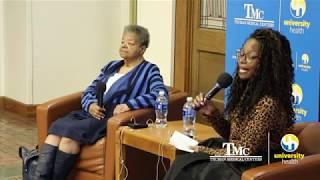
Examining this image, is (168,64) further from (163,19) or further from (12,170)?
(12,170)

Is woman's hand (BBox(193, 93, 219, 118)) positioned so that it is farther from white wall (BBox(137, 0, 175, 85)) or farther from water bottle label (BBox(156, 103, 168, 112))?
white wall (BBox(137, 0, 175, 85))

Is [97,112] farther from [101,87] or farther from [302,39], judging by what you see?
[302,39]

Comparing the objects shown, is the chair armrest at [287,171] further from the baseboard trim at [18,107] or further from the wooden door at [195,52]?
the baseboard trim at [18,107]

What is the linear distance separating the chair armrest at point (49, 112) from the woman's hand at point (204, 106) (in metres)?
1.31

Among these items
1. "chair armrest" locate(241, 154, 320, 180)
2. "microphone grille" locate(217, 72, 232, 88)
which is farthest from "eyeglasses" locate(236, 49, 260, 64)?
"chair armrest" locate(241, 154, 320, 180)

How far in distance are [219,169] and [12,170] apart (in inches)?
87.8

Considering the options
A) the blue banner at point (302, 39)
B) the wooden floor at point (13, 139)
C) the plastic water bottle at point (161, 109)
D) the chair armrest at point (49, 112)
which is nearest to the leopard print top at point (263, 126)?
the plastic water bottle at point (161, 109)

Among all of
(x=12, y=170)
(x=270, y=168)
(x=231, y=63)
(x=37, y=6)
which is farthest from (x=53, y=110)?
(x=37, y=6)

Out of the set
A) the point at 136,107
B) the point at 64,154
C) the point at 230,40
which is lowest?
the point at 64,154

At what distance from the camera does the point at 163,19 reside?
5.77 metres

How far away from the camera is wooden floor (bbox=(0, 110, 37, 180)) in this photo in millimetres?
4716

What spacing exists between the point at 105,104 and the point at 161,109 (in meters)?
0.42

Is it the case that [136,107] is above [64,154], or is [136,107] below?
above

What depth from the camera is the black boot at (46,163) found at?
3.91 metres
